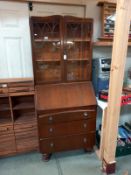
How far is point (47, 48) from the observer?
206 centimetres

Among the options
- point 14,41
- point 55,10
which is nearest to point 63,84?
point 14,41

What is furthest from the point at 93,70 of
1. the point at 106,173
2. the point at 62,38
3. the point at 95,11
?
the point at 106,173

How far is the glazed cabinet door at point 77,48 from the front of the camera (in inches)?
77.6

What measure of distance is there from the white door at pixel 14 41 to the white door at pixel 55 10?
128 mm

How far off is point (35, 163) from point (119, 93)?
1434 mm

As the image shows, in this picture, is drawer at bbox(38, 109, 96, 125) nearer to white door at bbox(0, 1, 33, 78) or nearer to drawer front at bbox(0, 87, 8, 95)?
drawer front at bbox(0, 87, 8, 95)

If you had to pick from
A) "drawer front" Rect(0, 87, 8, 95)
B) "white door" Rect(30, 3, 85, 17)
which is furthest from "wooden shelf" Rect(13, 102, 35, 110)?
"white door" Rect(30, 3, 85, 17)

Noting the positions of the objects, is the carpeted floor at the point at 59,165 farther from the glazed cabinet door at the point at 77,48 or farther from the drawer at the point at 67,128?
the glazed cabinet door at the point at 77,48

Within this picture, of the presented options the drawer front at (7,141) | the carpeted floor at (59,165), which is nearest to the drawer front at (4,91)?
the drawer front at (7,141)

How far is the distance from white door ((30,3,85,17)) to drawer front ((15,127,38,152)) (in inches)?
60.5

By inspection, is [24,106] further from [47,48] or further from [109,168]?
[109,168]

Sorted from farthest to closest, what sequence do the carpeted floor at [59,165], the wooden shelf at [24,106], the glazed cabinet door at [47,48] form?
the wooden shelf at [24,106] < the carpeted floor at [59,165] < the glazed cabinet door at [47,48]

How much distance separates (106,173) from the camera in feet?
6.41

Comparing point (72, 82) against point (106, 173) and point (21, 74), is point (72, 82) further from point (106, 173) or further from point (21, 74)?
point (106, 173)
